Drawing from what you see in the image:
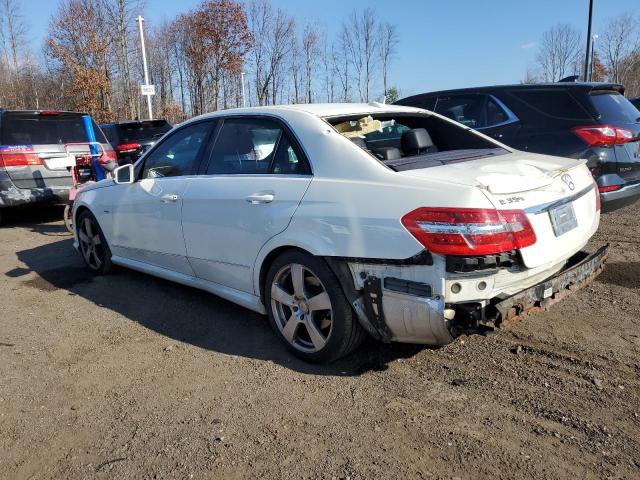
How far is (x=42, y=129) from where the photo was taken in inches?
332

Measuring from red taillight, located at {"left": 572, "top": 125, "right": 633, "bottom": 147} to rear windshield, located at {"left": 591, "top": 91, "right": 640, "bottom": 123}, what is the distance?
0.42 feet

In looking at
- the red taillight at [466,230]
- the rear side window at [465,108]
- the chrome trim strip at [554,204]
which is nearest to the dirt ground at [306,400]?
the red taillight at [466,230]

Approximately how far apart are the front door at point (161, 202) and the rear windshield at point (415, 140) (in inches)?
49.6

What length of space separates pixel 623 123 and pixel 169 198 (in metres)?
4.61

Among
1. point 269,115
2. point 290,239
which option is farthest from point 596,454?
point 269,115

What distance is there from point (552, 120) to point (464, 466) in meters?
4.52

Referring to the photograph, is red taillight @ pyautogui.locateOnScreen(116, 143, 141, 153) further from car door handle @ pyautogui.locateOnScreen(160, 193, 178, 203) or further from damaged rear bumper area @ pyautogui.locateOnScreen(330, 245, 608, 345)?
damaged rear bumper area @ pyautogui.locateOnScreen(330, 245, 608, 345)

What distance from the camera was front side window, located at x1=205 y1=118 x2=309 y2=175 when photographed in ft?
11.6

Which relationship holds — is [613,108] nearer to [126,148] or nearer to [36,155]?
[36,155]

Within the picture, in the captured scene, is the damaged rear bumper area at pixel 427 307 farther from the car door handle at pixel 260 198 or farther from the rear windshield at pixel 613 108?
the rear windshield at pixel 613 108

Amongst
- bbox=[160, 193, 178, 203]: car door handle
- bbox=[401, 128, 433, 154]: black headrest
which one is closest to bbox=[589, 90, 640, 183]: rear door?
bbox=[401, 128, 433, 154]: black headrest

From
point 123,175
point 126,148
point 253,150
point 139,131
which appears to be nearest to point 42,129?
point 126,148

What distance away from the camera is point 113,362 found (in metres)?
3.63

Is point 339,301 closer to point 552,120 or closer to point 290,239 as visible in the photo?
point 290,239
